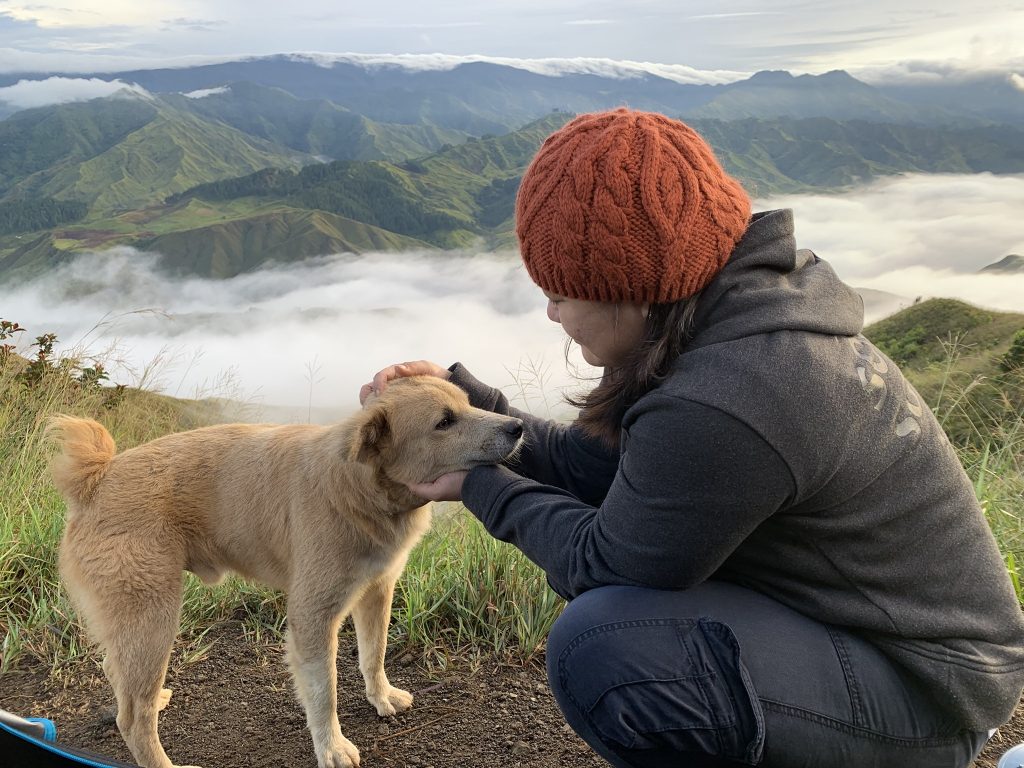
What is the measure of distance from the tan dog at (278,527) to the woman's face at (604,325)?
0.86m

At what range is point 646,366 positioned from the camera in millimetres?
2047

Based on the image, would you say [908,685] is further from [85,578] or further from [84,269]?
[84,269]

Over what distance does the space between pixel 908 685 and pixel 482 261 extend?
111 meters

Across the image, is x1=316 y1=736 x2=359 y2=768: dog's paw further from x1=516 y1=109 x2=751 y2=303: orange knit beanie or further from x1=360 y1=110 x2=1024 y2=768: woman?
x1=516 y1=109 x2=751 y2=303: orange knit beanie

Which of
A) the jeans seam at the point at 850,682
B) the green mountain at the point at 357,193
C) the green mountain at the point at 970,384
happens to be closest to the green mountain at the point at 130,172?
the green mountain at the point at 357,193

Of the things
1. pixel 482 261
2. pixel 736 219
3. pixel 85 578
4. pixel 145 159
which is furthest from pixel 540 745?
pixel 145 159

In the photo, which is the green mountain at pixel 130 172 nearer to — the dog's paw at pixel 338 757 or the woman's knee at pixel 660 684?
the dog's paw at pixel 338 757

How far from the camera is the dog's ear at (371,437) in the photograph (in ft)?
9.90

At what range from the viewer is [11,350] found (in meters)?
7.34

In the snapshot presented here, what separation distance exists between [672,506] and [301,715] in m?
2.44

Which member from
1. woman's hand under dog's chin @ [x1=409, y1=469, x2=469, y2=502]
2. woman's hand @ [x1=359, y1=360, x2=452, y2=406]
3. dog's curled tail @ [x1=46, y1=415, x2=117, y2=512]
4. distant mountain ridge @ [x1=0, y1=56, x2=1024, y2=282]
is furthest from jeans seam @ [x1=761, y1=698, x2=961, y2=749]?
distant mountain ridge @ [x1=0, y1=56, x2=1024, y2=282]

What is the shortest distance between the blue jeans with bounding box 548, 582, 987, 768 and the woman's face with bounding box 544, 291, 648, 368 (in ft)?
2.29

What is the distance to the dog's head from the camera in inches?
122

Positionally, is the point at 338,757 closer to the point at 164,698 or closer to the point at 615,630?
the point at 164,698
